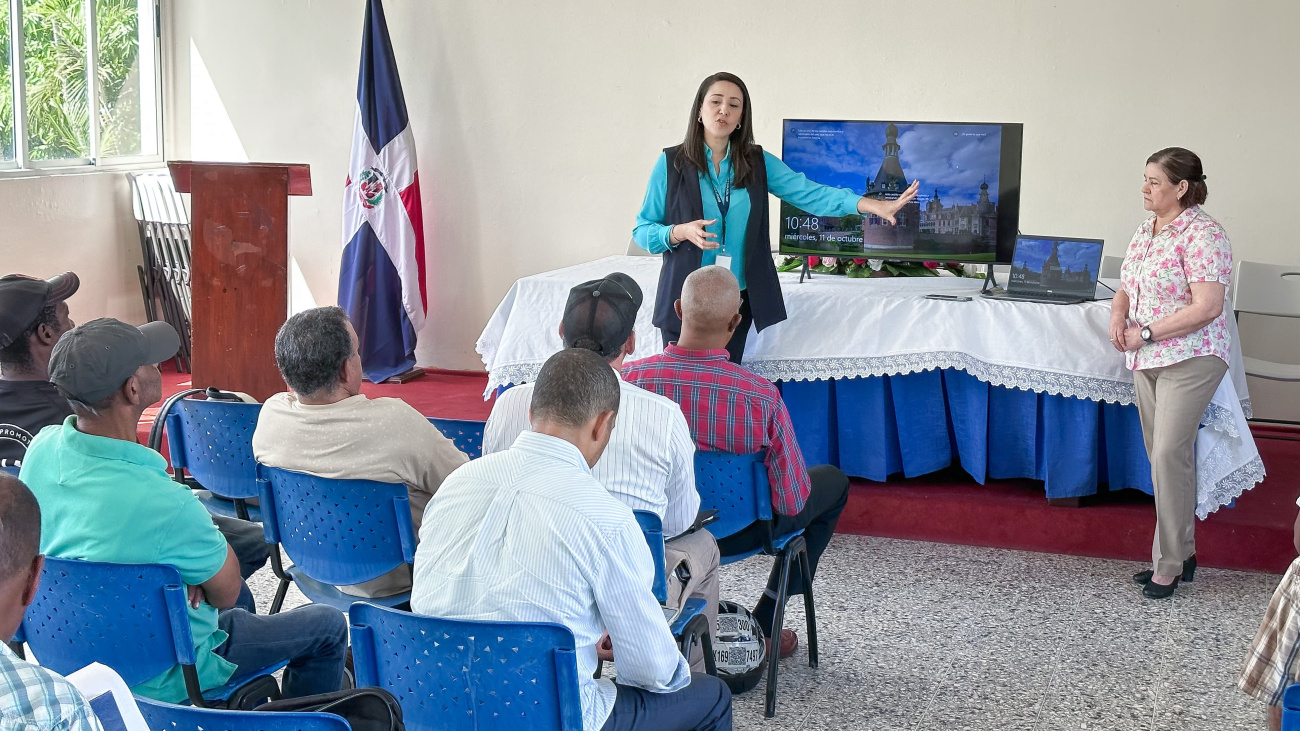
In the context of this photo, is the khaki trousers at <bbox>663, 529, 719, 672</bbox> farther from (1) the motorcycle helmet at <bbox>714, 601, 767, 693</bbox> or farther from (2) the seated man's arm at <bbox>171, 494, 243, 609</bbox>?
(2) the seated man's arm at <bbox>171, 494, 243, 609</bbox>

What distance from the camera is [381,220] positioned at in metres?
6.30

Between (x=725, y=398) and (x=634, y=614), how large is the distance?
1266 mm

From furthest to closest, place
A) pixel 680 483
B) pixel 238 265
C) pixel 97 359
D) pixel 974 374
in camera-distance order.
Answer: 1. pixel 238 265
2. pixel 974 374
3. pixel 680 483
4. pixel 97 359

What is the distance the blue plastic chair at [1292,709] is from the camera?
165 centimetres

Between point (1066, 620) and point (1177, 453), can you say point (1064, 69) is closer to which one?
point (1177, 453)

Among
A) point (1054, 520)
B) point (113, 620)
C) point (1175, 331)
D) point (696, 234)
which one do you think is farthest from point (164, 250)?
point (1175, 331)

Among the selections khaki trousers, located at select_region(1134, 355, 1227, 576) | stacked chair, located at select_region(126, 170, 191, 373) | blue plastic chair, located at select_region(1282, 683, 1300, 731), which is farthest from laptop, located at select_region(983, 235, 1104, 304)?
stacked chair, located at select_region(126, 170, 191, 373)

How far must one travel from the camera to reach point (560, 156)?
6.39m

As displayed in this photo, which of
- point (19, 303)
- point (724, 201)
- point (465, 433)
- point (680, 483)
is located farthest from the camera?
point (724, 201)

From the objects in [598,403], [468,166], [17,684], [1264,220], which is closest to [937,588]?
[598,403]

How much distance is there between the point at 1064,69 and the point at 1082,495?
2.27 metres

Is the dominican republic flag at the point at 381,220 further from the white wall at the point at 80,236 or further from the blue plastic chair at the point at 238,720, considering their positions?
the blue plastic chair at the point at 238,720

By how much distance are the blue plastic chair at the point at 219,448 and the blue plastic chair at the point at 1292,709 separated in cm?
242

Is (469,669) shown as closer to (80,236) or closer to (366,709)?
(366,709)
